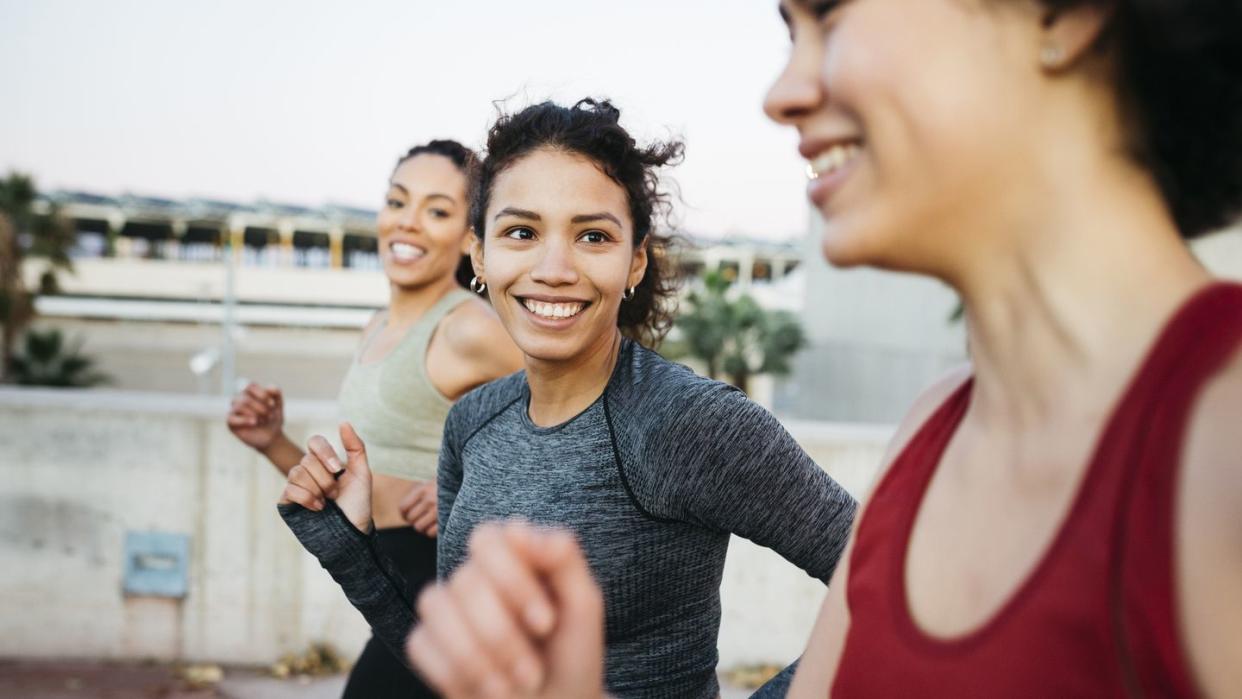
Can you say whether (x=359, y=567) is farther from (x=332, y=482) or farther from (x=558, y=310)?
(x=558, y=310)

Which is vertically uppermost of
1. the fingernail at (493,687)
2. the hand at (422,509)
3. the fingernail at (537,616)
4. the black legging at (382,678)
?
the fingernail at (537,616)

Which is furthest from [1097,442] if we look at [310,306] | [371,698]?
[310,306]

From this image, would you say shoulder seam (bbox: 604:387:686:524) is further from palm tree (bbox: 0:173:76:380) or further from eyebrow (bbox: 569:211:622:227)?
palm tree (bbox: 0:173:76:380)

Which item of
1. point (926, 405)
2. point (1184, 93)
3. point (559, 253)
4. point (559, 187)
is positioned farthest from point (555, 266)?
point (1184, 93)

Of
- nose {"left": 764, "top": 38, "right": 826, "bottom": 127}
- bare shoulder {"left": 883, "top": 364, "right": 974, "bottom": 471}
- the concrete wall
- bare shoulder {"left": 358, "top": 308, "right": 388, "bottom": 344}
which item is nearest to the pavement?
the concrete wall

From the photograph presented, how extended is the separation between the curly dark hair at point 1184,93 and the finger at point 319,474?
1.53m

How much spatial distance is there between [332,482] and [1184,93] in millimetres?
1590

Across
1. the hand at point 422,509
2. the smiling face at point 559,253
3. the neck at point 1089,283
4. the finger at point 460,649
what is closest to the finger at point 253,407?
the hand at point 422,509

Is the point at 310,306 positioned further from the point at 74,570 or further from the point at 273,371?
the point at 74,570

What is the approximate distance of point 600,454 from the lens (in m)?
1.83

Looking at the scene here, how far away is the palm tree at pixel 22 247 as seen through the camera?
78.1ft

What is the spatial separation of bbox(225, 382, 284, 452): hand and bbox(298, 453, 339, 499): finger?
3.00 feet

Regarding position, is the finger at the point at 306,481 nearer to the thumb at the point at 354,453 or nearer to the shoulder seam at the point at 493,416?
the thumb at the point at 354,453

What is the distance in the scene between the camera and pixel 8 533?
4938mm
